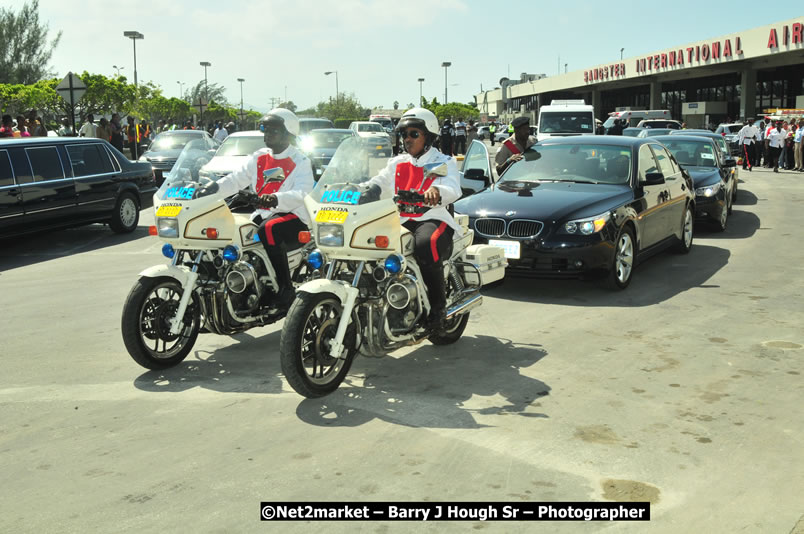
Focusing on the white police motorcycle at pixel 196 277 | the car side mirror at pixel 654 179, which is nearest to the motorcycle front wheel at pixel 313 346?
the white police motorcycle at pixel 196 277

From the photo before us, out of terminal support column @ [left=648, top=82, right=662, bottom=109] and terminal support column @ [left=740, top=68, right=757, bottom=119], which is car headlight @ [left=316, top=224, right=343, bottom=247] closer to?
terminal support column @ [left=740, top=68, right=757, bottom=119]

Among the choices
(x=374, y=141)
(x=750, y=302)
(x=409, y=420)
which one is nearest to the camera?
(x=409, y=420)

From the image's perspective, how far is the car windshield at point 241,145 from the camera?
60.3 feet

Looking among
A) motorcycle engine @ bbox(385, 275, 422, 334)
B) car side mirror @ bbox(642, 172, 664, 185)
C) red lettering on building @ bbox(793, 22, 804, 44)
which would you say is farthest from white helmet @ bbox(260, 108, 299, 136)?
red lettering on building @ bbox(793, 22, 804, 44)

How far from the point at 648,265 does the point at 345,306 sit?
6203 mm

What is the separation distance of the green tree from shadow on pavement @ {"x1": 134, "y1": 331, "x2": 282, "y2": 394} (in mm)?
59581

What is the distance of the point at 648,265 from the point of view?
10.3 meters

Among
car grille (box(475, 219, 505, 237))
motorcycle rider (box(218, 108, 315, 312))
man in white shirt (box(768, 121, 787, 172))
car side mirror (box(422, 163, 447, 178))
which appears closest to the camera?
car side mirror (box(422, 163, 447, 178))

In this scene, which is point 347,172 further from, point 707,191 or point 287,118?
point 707,191

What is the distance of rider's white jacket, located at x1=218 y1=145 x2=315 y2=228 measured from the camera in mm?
6426

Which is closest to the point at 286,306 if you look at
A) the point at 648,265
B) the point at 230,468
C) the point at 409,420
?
the point at 409,420

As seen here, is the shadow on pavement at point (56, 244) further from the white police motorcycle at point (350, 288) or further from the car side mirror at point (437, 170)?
the car side mirror at point (437, 170)

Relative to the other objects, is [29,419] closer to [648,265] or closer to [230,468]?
[230,468]

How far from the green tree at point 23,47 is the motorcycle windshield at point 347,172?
60384 mm
